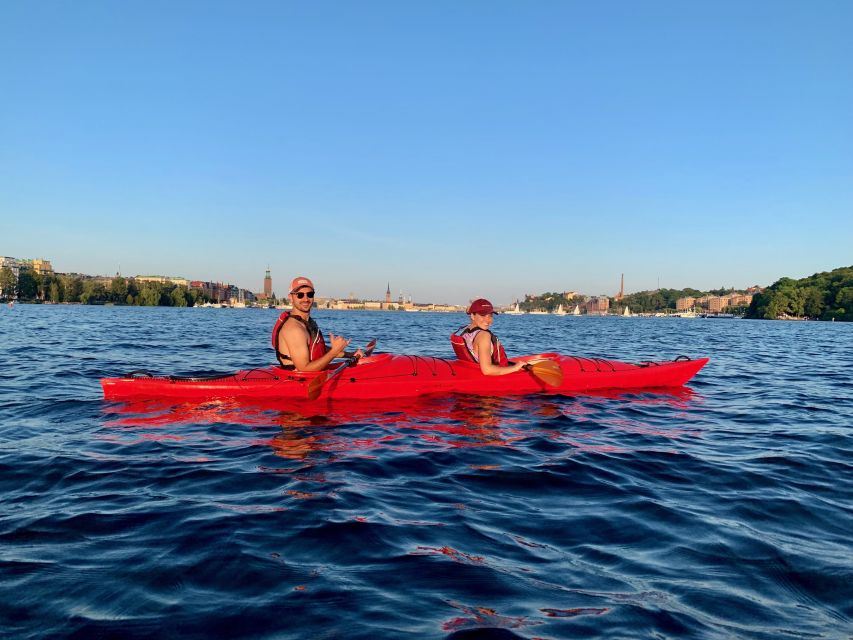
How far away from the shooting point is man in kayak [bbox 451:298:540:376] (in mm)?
8797

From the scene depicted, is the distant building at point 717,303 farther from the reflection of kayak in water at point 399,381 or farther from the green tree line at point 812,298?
the reflection of kayak in water at point 399,381

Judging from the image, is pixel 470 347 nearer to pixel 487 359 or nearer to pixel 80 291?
pixel 487 359

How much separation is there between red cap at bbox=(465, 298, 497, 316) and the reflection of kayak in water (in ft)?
3.55

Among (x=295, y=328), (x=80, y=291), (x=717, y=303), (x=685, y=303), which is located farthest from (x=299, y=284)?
(x=685, y=303)

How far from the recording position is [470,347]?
9.44 metres

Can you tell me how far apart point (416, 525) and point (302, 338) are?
464 centimetres

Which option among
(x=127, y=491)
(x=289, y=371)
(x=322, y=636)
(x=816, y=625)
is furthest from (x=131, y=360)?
(x=816, y=625)

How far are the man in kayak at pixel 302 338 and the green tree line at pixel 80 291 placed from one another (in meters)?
118

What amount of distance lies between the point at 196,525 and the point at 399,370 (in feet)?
18.0

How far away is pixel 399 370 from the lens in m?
9.13

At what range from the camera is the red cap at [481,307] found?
8701 mm

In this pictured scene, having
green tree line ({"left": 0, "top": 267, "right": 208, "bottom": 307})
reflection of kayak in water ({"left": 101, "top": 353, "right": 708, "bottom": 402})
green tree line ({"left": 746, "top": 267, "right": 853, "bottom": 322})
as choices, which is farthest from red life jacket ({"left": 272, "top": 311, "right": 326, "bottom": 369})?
green tree line ({"left": 746, "top": 267, "right": 853, "bottom": 322})

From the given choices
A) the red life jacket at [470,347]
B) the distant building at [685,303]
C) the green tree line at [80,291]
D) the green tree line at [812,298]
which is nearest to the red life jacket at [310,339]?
the red life jacket at [470,347]

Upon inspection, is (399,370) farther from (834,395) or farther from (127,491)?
(834,395)
